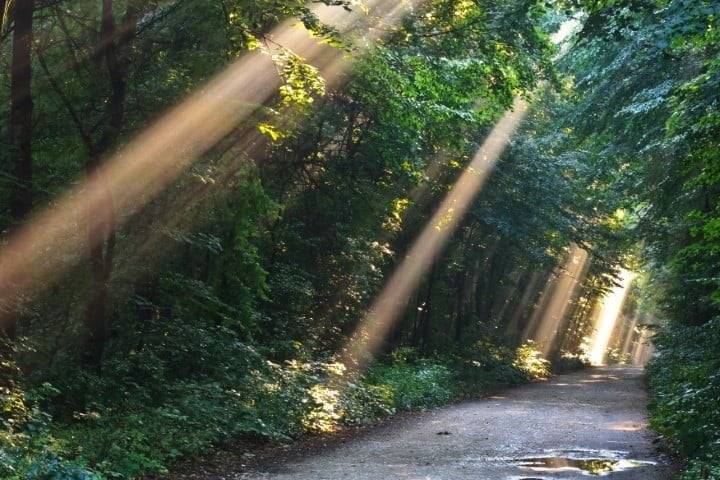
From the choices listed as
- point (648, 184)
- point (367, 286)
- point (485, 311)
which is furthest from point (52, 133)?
point (485, 311)

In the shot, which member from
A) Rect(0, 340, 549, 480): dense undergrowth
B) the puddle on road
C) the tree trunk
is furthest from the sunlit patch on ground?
the tree trunk

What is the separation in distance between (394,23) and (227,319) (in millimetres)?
7291

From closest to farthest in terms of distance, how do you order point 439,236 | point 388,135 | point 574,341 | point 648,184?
point 388,135 < point 648,184 < point 439,236 < point 574,341

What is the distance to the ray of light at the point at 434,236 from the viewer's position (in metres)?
23.5

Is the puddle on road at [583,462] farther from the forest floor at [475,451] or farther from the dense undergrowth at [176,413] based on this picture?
the dense undergrowth at [176,413]

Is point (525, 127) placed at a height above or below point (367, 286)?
above

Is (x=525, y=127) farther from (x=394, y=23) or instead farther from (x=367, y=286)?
(x=394, y=23)

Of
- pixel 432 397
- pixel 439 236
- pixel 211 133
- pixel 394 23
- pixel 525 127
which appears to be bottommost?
pixel 432 397

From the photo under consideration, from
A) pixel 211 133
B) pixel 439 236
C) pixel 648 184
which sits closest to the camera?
pixel 211 133

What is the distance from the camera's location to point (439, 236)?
86.7 feet

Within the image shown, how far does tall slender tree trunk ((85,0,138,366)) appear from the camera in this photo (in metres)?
11.1

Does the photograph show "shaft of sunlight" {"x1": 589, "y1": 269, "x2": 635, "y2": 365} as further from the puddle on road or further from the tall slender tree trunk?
the tall slender tree trunk

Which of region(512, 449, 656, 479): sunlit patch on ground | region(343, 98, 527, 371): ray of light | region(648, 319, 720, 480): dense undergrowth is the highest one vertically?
region(343, 98, 527, 371): ray of light

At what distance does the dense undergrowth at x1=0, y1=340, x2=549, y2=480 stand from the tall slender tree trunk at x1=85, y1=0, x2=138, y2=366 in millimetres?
685
